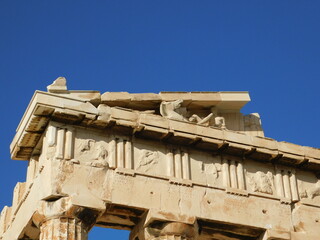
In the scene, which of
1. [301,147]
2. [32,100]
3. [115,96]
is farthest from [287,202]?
[32,100]

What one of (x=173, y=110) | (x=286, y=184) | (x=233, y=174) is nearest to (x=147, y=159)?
(x=173, y=110)

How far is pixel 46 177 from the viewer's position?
17.4 metres

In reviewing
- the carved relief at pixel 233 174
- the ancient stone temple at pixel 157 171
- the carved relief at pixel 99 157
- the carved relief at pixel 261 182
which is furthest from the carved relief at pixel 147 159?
the carved relief at pixel 261 182

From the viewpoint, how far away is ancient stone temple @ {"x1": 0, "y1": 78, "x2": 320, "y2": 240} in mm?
17453

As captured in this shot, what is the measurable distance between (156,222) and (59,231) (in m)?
2.42

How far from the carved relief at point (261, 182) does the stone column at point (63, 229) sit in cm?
493

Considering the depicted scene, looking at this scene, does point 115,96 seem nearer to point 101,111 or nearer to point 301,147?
point 101,111

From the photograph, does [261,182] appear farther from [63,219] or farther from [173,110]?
[63,219]

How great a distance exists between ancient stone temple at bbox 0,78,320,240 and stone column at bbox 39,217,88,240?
0.08 feet

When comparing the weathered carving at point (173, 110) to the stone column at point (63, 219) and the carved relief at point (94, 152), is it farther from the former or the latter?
the stone column at point (63, 219)

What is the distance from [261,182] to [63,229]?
5.65 meters

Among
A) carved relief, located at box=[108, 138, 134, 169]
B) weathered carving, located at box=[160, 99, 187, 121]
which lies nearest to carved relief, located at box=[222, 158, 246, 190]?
weathered carving, located at box=[160, 99, 187, 121]

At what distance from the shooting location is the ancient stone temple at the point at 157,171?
1745cm

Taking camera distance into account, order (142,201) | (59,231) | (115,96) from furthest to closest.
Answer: (115,96)
(142,201)
(59,231)
